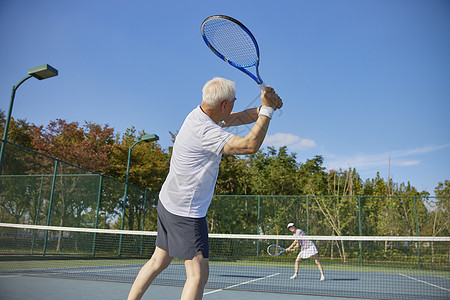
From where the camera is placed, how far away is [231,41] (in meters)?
3.15

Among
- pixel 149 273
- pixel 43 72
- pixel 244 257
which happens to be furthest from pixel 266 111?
pixel 244 257

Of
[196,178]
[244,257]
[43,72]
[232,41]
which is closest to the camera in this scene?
[196,178]

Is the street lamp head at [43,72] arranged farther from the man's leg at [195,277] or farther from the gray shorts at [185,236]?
the man's leg at [195,277]

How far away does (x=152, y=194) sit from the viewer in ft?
49.2

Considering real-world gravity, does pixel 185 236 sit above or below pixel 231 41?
below

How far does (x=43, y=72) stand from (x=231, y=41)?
5.84 metres

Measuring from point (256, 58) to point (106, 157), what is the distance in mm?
14867

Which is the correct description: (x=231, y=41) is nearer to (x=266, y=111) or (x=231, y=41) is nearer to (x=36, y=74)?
(x=266, y=111)

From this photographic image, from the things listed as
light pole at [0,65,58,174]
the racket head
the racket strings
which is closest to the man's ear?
the racket head

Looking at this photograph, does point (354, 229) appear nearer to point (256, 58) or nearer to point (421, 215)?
point (421, 215)

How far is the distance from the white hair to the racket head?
0.73 meters

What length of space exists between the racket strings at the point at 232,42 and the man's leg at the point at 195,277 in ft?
5.92

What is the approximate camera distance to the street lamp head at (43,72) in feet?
24.4

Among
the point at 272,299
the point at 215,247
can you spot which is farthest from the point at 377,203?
the point at 272,299
